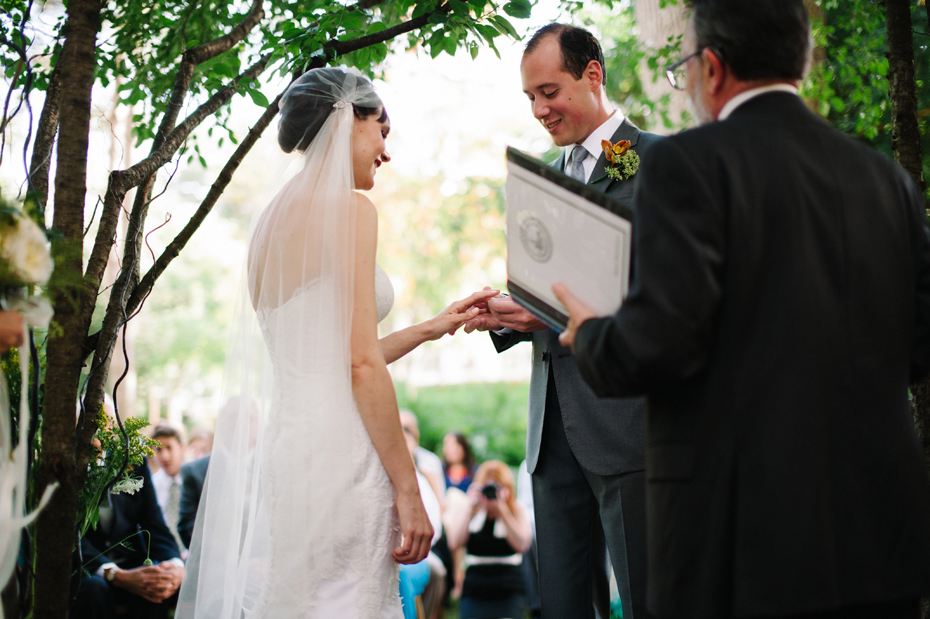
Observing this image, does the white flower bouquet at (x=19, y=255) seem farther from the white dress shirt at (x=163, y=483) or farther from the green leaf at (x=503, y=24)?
the white dress shirt at (x=163, y=483)

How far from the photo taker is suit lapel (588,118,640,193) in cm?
234

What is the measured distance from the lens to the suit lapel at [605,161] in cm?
234

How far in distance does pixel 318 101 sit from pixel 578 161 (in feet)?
3.03

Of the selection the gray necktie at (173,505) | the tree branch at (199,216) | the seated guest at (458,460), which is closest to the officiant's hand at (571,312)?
the tree branch at (199,216)

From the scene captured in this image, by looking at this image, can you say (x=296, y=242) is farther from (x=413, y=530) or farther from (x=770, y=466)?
(x=770, y=466)

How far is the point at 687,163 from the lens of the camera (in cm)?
130

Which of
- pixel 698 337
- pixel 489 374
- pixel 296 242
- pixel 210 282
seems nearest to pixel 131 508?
pixel 296 242

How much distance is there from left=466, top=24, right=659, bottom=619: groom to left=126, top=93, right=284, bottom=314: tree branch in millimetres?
980

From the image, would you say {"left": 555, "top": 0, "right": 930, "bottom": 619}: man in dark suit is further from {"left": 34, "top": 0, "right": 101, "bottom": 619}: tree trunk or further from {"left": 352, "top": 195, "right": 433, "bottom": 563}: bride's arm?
{"left": 34, "top": 0, "right": 101, "bottom": 619}: tree trunk

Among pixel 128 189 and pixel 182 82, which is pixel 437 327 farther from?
pixel 182 82

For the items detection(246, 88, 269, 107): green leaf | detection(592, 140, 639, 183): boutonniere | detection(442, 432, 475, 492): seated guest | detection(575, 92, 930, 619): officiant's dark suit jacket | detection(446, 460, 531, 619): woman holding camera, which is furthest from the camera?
detection(442, 432, 475, 492): seated guest

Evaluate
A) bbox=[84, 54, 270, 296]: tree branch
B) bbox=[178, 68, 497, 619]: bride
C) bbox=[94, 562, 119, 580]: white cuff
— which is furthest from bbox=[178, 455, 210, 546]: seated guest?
bbox=[84, 54, 270, 296]: tree branch

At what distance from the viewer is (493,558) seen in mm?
5195

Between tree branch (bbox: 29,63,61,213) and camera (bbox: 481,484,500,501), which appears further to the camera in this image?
camera (bbox: 481,484,500,501)
